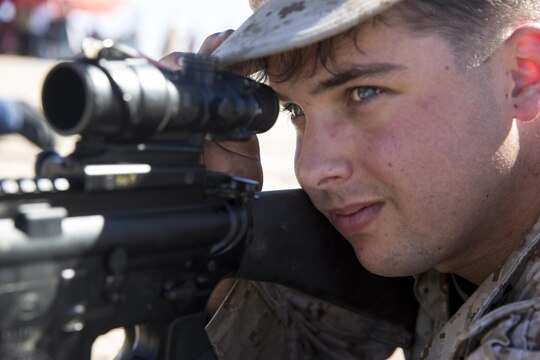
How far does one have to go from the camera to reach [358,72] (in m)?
2.02

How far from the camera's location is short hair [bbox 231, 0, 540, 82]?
2.04 meters

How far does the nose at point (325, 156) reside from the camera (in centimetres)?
204

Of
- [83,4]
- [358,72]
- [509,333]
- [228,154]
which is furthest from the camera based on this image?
[83,4]

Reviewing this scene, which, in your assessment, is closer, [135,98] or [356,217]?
[135,98]

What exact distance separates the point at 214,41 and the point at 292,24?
0.66m

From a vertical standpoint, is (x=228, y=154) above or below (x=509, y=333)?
above

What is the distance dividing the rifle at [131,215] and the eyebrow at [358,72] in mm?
184

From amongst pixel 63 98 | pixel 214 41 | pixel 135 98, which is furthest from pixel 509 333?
pixel 214 41

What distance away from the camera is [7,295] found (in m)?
1.43

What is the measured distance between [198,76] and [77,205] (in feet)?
1.68

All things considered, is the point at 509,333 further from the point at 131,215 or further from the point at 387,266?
the point at 131,215

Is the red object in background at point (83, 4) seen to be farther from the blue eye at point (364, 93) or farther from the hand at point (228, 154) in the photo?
the blue eye at point (364, 93)

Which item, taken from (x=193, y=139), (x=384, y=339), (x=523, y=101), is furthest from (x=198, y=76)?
(x=384, y=339)

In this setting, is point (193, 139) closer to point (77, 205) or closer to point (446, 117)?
point (77, 205)
